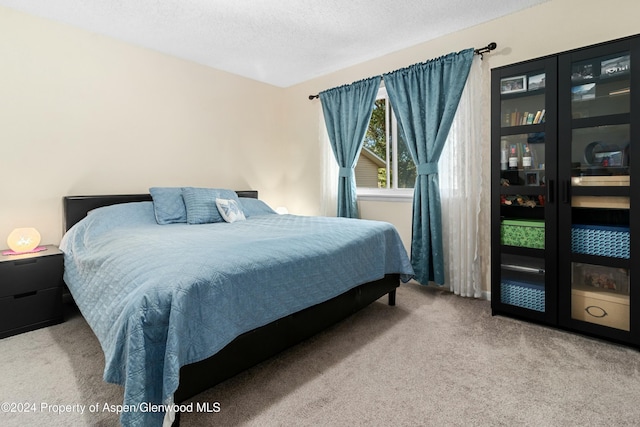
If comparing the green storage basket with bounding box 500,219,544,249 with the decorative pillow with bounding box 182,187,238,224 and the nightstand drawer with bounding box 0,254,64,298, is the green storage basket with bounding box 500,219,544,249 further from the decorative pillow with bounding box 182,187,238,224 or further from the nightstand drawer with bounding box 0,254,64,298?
the nightstand drawer with bounding box 0,254,64,298

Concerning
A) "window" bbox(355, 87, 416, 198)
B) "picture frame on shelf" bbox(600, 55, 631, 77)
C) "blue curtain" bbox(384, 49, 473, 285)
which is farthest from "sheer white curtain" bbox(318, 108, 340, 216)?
"picture frame on shelf" bbox(600, 55, 631, 77)

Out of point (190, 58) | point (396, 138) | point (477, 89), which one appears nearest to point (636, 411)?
point (477, 89)

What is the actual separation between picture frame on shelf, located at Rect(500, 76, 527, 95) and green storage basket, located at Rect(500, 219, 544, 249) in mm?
967

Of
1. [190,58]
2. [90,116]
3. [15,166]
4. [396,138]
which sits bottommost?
[15,166]

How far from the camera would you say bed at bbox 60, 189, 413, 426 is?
1229 mm

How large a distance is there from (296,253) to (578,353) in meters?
1.82

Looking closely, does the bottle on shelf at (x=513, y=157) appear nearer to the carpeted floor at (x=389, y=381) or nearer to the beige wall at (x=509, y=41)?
the beige wall at (x=509, y=41)

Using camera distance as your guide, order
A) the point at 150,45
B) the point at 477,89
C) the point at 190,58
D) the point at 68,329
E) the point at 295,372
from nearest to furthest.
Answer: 1. the point at 295,372
2. the point at 68,329
3. the point at 477,89
4. the point at 150,45
5. the point at 190,58

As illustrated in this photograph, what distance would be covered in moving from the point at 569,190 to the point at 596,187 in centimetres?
14

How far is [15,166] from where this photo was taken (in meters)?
2.64

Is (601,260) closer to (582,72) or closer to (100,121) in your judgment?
(582,72)

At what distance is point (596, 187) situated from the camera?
2115 mm

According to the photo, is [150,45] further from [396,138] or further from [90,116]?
[396,138]

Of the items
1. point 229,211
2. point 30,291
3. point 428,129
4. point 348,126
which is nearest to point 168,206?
point 229,211
